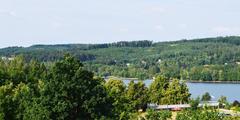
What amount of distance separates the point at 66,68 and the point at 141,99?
35.5 metres

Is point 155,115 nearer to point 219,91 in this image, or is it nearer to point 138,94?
point 138,94

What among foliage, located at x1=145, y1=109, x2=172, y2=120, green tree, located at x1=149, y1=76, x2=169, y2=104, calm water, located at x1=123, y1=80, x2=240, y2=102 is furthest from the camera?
calm water, located at x1=123, y1=80, x2=240, y2=102

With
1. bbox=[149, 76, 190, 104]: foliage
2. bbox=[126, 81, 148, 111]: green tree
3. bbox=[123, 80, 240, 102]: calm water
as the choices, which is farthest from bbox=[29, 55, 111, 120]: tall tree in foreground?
bbox=[123, 80, 240, 102]: calm water

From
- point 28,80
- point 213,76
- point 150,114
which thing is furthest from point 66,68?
point 213,76

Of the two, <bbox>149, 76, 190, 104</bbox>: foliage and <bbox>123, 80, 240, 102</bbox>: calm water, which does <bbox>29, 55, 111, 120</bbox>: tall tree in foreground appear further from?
<bbox>123, 80, 240, 102</bbox>: calm water

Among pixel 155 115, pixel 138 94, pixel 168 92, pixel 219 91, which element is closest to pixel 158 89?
pixel 168 92

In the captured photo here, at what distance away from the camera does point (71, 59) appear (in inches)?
1275

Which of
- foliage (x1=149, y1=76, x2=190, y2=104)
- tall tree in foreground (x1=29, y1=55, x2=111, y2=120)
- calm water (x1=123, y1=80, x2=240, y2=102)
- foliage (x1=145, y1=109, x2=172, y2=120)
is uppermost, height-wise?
tall tree in foreground (x1=29, y1=55, x2=111, y2=120)

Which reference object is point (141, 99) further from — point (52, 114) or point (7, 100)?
point (52, 114)

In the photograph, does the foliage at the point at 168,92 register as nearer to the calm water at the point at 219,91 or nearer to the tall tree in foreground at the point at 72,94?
the calm water at the point at 219,91

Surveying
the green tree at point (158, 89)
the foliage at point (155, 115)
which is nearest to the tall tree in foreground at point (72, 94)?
the foliage at point (155, 115)

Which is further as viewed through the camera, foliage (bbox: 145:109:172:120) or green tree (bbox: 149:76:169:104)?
green tree (bbox: 149:76:169:104)

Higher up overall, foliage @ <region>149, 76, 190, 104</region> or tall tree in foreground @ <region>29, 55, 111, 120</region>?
tall tree in foreground @ <region>29, 55, 111, 120</region>

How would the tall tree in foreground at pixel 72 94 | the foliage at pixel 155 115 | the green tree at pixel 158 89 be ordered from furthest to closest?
the green tree at pixel 158 89 → the foliage at pixel 155 115 → the tall tree in foreground at pixel 72 94
